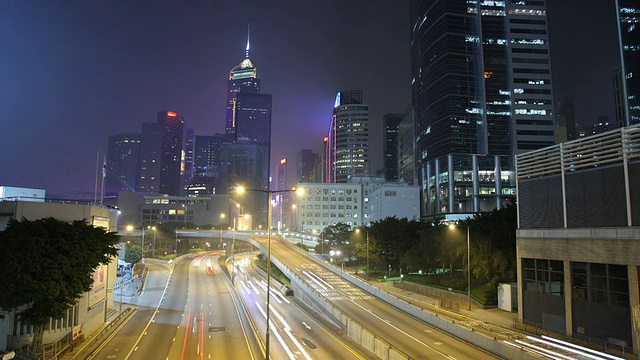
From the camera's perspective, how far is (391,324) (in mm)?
42188

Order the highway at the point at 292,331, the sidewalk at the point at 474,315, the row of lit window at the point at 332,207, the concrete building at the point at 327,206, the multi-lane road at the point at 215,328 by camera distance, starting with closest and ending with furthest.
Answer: the highway at the point at 292,331
the multi-lane road at the point at 215,328
the sidewalk at the point at 474,315
the concrete building at the point at 327,206
the row of lit window at the point at 332,207

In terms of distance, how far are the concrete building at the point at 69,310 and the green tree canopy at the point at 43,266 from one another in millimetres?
2057

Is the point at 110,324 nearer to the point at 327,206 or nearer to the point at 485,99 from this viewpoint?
the point at 327,206

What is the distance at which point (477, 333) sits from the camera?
112 ft

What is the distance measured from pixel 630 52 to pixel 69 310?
165567 mm

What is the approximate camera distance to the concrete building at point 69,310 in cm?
3216

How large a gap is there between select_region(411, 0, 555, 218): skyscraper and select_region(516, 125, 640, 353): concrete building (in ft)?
320

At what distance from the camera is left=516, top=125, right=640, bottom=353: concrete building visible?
111ft

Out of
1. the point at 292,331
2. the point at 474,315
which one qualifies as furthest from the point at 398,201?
the point at 292,331

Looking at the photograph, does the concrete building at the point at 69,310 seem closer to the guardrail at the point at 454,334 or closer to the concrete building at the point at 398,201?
the guardrail at the point at 454,334

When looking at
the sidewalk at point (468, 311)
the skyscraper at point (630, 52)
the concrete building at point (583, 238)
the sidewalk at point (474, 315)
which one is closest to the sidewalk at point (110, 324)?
the sidewalk at point (474, 315)

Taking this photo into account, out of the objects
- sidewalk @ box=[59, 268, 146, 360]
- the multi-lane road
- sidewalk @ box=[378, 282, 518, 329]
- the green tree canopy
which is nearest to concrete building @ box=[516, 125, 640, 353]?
sidewalk @ box=[378, 282, 518, 329]

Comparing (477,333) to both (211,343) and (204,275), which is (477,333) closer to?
(211,343)

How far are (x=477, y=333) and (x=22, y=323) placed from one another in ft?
112
